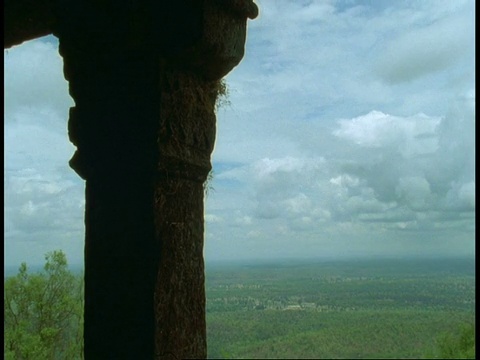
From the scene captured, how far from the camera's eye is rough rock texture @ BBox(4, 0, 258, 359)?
2041 millimetres

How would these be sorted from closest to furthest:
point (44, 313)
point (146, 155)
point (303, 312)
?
point (146, 155) → point (44, 313) → point (303, 312)

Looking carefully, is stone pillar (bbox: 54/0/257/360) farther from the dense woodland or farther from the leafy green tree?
the leafy green tree

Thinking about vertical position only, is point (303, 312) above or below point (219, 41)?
below

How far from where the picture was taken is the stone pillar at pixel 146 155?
2.04m

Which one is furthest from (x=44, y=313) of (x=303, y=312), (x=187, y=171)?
(x=303, y=312)

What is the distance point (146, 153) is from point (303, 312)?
7700 millimetres

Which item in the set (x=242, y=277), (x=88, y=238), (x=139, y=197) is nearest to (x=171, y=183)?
(x=139, y=197)

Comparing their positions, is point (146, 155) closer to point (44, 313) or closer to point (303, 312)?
point (44, 313)

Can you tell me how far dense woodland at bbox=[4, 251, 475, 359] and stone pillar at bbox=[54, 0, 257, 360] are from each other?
458 millimetres

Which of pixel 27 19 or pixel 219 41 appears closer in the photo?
pixel 219 41

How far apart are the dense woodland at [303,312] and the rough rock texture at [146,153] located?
475 mm

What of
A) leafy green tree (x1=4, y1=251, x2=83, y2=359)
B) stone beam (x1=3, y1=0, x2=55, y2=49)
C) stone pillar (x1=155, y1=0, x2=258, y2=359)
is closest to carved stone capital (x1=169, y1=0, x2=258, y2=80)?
stone pillar (x1=155, y1=0, x2=258, y2=359)

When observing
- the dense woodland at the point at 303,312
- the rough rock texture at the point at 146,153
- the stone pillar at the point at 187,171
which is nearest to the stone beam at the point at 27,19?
the rough rock texture at the point at 146,153

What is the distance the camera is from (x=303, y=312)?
30.2 feet
